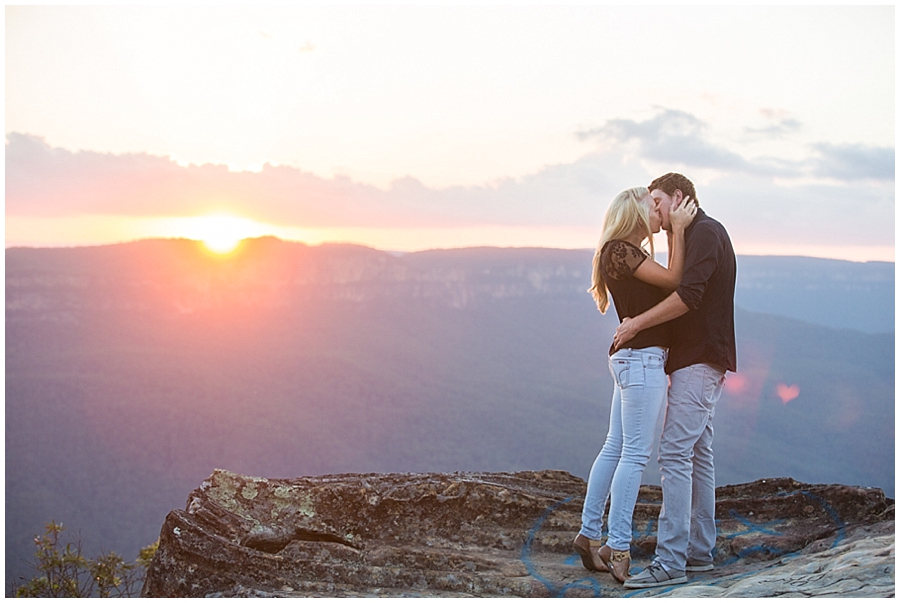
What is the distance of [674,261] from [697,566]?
130cm

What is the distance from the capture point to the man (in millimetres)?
2980

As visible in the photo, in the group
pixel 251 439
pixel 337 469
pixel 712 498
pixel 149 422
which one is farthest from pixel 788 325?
pixel 712 498

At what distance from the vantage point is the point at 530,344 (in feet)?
194

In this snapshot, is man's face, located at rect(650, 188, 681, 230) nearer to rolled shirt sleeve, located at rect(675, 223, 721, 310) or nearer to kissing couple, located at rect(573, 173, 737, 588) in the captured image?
kissing couple, located at rect(573, 173, 737, 588)

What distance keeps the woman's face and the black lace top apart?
0.17 m

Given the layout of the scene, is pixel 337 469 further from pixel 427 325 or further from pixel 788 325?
pixel 788 325

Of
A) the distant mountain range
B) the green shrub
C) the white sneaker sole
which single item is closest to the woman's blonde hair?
the white sneaker sole

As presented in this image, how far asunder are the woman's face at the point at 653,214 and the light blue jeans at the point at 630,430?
0.51 meters

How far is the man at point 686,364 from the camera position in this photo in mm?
2980

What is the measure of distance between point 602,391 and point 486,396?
845cm

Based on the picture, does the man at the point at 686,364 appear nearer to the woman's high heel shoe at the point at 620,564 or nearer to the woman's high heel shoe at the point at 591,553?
the woman's high heel shoe at the point at 620,564

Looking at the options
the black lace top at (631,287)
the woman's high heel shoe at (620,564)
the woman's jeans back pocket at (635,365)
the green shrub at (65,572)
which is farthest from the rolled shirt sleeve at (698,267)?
the green shrub at (65,572)

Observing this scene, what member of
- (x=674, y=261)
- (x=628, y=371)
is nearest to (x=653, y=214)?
(x=674, y=261)

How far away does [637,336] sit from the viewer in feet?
9.91
